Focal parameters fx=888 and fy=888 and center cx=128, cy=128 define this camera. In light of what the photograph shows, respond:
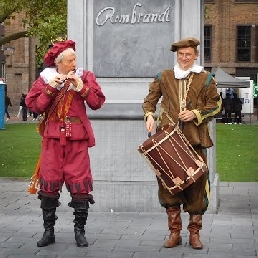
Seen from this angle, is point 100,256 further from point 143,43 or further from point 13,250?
point 143,43

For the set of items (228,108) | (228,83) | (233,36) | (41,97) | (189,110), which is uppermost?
(233,36)

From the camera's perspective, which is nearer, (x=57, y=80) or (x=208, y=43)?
(x=57, y=80)

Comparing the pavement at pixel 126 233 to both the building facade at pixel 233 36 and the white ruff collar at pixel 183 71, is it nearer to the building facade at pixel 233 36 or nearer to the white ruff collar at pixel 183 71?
the white ruff collar at pixel 183 71

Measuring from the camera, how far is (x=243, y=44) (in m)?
60.3

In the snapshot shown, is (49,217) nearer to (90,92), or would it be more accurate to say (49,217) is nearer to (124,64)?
(90,92)

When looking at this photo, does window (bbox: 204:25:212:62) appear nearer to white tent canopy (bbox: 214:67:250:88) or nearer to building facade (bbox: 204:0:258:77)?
building facade (bbox: 204:0:258:77)

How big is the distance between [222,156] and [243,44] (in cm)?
4187

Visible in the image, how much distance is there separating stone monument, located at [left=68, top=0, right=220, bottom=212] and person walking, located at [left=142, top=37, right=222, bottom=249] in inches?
82.0

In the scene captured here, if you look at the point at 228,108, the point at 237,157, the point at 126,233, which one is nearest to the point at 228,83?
the point at 228,108

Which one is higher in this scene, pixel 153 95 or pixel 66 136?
pixel 153 95

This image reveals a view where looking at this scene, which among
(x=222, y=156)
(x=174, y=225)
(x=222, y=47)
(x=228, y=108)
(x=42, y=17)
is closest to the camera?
(x=174, y=225)

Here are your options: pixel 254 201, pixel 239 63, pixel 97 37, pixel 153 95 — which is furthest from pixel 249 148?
pixel 239 63

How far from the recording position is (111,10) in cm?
1048

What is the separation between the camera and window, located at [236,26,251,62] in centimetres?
5991
